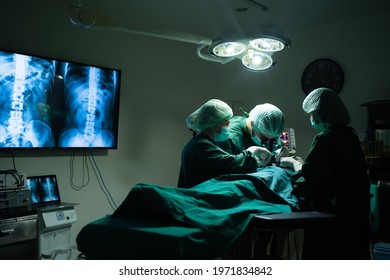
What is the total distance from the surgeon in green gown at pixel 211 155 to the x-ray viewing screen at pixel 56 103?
55.2 inches

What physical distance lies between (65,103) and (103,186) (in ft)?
3.07

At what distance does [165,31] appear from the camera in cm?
214

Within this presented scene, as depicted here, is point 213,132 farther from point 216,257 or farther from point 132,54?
point 132,54

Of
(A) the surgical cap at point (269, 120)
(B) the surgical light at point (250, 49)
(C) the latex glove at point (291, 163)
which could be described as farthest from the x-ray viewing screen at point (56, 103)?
(C) the latex glove at point (291, 163)

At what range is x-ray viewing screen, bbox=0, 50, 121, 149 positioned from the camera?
9.11 feet

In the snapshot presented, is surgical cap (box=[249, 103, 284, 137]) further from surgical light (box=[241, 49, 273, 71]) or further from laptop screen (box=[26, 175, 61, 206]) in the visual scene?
laptop screen (box=[26, 175, 61, 206])

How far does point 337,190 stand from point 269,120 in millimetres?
712

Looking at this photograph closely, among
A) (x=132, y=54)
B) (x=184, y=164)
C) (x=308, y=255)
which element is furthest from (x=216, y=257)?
(x=132, y=54)

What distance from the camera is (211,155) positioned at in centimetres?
203

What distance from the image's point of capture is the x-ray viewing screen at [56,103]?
278cm

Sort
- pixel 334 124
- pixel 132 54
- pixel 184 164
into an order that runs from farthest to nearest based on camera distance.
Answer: pixel 132 54
pixel 184 164
pixel 334 124

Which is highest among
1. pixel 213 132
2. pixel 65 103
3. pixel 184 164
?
pixel 65 103

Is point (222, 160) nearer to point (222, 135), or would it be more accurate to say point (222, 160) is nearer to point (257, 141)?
point (222, 135)

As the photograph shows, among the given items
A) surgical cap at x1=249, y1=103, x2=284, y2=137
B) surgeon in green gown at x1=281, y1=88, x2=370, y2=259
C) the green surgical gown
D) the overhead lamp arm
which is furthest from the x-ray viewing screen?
surgeon in green gown at x1=281, y1=88, x2=370, y2=259
